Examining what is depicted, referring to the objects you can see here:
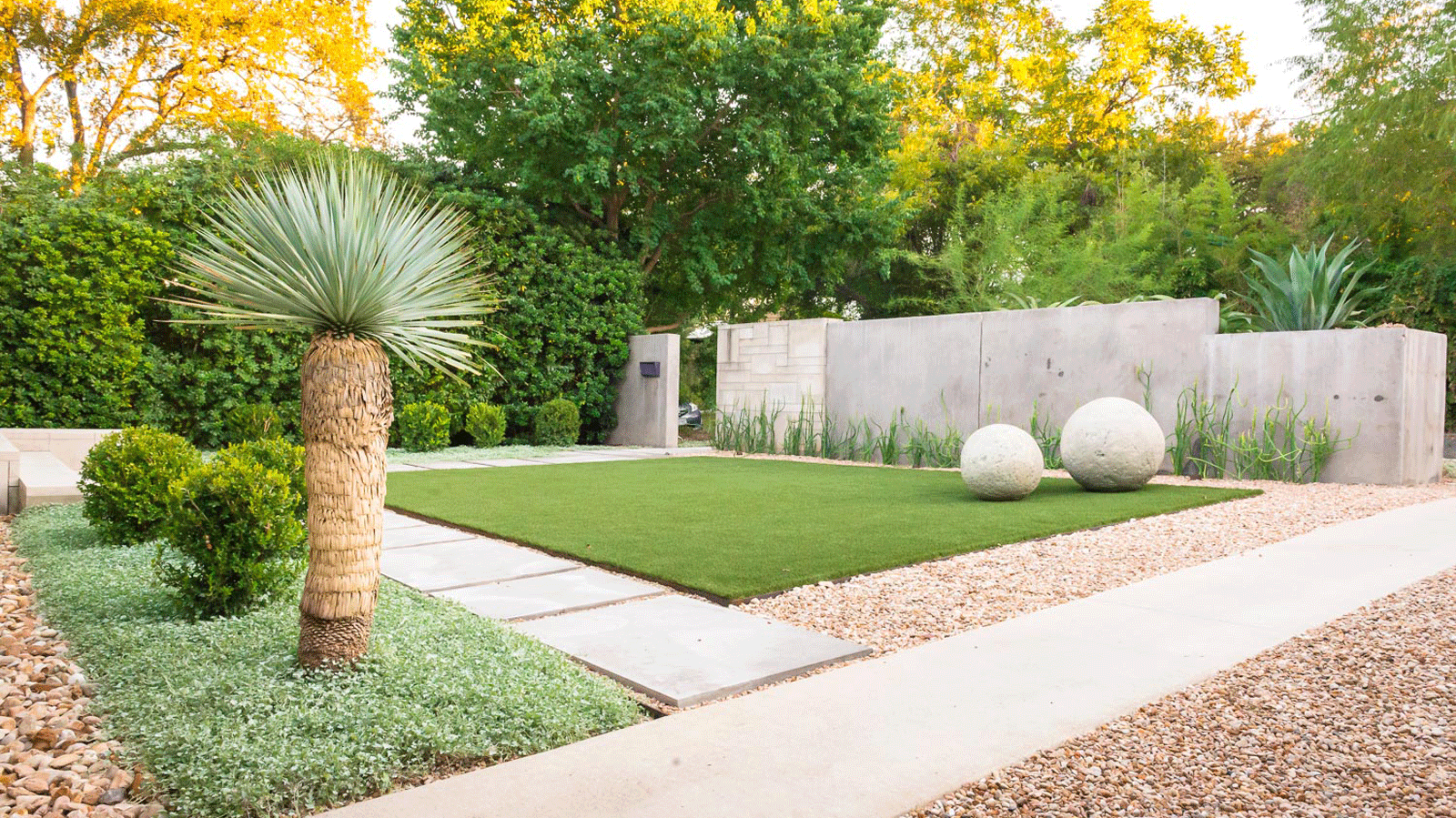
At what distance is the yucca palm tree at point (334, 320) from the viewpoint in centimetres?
227

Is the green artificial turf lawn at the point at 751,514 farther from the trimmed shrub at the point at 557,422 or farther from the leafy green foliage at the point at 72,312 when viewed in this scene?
the leafy green foliage at the point at 72,312

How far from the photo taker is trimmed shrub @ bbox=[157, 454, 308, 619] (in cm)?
296

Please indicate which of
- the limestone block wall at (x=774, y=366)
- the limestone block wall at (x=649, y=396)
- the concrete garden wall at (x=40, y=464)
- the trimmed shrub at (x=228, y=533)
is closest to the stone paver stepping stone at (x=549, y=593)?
the trimmed shrub at (x=228, y=533)

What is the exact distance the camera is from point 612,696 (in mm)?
2340

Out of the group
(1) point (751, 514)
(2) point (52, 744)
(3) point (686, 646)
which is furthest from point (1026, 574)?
(2) point (52, 744)

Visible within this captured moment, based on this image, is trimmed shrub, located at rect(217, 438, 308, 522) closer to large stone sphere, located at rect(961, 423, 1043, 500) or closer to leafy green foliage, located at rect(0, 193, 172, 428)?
large stone sphere, located at rect(961, 423, 1043, 500)

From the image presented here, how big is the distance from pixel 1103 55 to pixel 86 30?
1889cm

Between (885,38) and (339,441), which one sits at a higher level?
(885,38)

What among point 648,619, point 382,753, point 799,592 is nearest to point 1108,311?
point 799,592

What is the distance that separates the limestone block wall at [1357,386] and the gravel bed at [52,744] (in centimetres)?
832

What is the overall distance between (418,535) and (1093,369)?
6.57 m

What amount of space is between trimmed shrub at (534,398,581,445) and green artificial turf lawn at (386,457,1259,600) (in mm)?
2989

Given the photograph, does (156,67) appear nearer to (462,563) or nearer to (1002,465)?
(462,563)

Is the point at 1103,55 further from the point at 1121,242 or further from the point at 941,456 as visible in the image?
the point at 941,456
